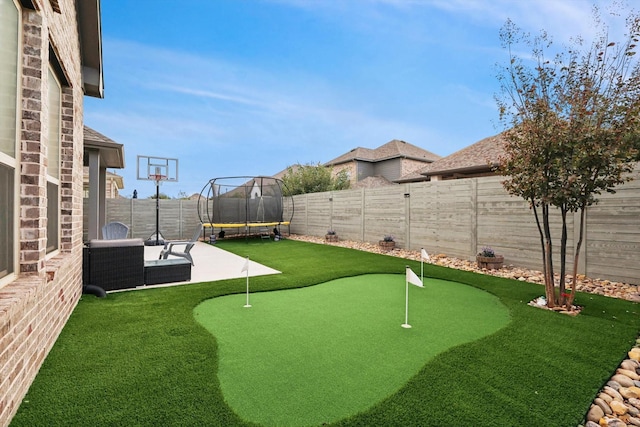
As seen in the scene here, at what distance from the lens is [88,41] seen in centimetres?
417

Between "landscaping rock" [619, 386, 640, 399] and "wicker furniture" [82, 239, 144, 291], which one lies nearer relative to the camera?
"landscaping rock" [619, 386, 640, 399]

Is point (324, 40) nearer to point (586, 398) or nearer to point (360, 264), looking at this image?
point (360, 264)

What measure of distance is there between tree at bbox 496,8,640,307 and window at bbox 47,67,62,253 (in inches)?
210

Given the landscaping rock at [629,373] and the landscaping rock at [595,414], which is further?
the landscaping rock at [629,373]

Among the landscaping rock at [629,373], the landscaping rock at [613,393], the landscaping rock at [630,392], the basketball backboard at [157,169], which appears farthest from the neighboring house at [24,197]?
the basketball backboard at [157,169]

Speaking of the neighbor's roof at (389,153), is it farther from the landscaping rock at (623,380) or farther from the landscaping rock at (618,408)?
the landscaping rock at (618,408)

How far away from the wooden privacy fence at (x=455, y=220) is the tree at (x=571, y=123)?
57.6 inches

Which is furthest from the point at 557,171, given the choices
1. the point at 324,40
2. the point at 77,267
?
the point at 324,40

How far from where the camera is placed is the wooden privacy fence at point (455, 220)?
4.83 m

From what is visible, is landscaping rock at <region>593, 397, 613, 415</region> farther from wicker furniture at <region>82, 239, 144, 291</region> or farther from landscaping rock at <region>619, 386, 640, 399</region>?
wicker furniture at <region>82, 239, 144, 291</region>

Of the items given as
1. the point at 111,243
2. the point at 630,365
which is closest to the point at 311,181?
the point at 111,243

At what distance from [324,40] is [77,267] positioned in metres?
15.2

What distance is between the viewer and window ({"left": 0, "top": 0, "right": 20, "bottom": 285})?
1761mm


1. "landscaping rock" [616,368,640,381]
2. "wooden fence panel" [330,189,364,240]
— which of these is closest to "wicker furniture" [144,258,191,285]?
"landscaping rock" [616,368,640,381]
